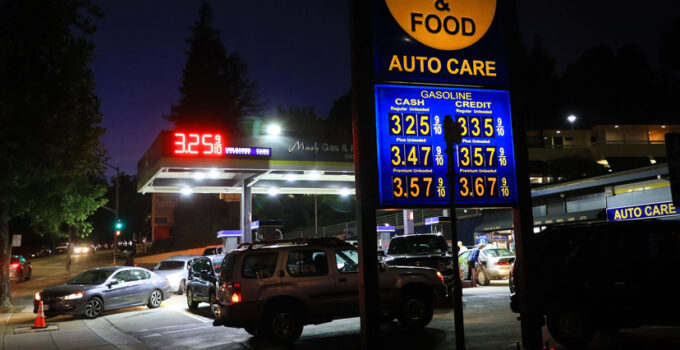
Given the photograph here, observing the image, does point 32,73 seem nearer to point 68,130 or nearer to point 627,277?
point 68,130

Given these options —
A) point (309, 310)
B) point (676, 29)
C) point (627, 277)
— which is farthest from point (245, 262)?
point (676, 29)

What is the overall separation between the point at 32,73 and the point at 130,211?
9494 cm

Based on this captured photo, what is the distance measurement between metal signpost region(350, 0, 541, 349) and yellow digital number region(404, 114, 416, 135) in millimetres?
15

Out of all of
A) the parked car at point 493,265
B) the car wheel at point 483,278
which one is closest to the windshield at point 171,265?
the parked car at point 493,265

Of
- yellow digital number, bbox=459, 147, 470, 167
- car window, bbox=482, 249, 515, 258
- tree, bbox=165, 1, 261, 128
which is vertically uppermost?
tree, bbox=165, 1, 261, 128

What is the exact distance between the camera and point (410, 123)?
852cm

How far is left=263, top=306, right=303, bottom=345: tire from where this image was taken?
11.3m

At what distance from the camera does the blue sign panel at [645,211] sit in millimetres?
22031

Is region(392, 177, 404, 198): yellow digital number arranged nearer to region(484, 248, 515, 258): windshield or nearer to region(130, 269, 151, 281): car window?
region(130, 269, 151, 281): car window

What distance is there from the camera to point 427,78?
8750mm

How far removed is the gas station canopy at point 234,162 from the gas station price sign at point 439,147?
46.8ft

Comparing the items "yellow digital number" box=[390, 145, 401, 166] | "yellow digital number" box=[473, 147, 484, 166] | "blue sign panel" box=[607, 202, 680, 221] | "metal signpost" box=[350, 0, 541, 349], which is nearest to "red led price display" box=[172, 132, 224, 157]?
"metal signpost" box=[350, 0, 541, 349]

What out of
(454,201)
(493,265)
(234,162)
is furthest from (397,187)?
(493,265)

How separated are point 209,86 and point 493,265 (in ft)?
182
